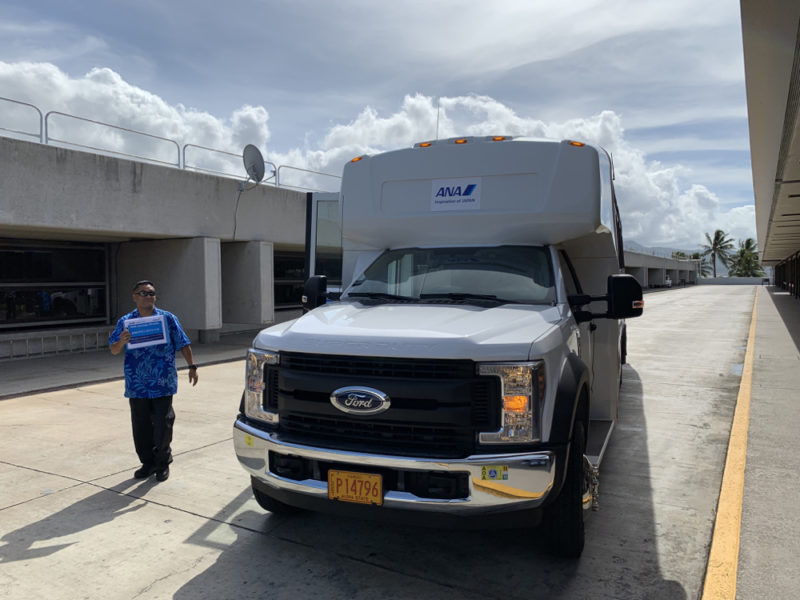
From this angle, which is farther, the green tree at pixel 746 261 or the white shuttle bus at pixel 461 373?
the green tree at pixel 746 261

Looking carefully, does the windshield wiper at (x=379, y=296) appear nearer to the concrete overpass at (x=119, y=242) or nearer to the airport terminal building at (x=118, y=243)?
the airport terminal building at (x=118, y=243)

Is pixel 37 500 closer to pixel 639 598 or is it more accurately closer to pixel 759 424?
pixel 639 598

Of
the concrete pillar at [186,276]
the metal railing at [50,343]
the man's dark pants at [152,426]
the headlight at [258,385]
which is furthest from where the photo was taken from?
the concrete pillar at [186,276]

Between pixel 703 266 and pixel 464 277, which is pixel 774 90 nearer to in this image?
pixel 464 277

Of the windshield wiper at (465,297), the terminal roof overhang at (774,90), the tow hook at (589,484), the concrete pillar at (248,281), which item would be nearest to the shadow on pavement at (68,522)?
the windshield wiper at (465,297)

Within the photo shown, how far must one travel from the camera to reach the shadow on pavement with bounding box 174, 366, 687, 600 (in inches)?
139

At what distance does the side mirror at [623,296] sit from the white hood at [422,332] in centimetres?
47

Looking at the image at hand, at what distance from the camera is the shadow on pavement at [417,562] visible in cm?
353

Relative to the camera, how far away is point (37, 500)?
4895 mm

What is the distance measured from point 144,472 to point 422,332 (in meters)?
3.25

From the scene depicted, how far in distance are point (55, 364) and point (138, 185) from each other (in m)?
3.87

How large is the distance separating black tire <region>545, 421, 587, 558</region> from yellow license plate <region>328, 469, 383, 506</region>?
3.72 ft

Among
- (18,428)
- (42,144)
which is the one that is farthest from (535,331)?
(42,144)

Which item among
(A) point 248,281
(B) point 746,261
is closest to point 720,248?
(B) point 746,261
